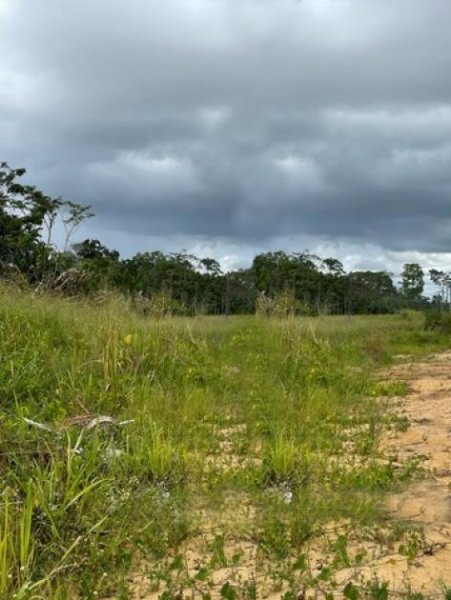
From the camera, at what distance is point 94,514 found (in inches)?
115

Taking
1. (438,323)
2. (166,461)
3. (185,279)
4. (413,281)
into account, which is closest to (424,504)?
(166,461)

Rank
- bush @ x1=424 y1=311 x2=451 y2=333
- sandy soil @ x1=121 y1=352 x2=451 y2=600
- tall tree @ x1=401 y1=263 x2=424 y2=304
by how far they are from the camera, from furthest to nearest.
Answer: tall tree @ x1=401 y1=263 x2=424 y2=304 → bush @ x1=424 y1=311 x2=451 y2=333 → sandy soil @ x1=121 y1=352 x2=451 y2=600

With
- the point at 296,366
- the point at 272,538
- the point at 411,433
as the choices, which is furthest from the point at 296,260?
the point at 272,538

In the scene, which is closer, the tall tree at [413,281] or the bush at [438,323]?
the bush at [438,323]

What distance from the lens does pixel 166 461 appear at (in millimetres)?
3789

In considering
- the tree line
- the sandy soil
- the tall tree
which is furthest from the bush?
the tall tree

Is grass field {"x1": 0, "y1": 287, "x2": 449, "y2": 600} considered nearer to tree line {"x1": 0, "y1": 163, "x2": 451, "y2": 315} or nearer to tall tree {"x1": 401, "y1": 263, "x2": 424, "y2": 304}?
tree line {"x1": 0, "y1": 163, "x2": 451, "y2": 315}

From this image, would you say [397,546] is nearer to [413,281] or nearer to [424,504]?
[424,504]

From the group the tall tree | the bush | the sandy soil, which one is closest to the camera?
the sandy soil

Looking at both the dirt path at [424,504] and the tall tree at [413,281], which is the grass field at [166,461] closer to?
the dirt path at [424,504]

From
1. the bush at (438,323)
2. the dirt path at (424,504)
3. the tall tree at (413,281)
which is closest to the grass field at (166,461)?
the dirt path at (424,504)

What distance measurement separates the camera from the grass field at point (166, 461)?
104 inches

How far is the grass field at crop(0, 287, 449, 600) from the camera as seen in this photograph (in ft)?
8.70

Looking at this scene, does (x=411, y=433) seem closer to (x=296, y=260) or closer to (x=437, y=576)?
(x=437, y=576)
